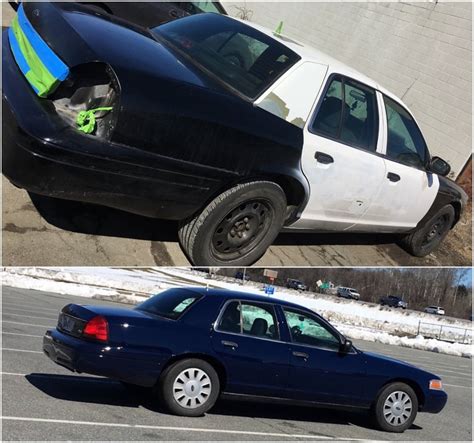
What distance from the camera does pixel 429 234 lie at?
373 inches

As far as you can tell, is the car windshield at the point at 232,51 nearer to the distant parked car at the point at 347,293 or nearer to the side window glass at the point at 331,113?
the side window glass at the point at 331,113

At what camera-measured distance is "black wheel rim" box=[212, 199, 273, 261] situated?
6062 millimetres

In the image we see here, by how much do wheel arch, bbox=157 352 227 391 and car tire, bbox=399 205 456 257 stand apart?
405 centimetres

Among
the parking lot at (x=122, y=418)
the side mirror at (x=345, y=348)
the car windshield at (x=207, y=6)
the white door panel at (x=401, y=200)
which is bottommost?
the parking lot at (x=122, y=418)

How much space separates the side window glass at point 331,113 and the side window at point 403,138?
994mm

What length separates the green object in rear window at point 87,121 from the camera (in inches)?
196

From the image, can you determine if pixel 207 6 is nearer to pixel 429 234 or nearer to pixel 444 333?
pixel 429 234

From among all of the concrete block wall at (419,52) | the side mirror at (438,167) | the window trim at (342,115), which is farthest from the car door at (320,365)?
the concrete block wall at (419,52)

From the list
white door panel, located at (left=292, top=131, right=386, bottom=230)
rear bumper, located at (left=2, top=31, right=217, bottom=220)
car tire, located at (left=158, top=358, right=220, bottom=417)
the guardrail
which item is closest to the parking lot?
car tire, located at (left=158, top=358, right=220, bottom=417)

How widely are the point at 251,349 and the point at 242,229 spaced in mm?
1120

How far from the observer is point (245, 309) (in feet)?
21.3

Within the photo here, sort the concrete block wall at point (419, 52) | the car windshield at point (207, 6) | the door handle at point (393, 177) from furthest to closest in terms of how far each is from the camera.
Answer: the concrete block wall at point (419, 52) < the car windshield at point (207, 6) < the door handle at point (393, 177)

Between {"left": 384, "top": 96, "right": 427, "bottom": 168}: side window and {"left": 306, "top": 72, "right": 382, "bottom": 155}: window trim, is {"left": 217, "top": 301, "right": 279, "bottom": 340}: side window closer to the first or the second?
{"left": 306, "top": 72, "right": 382, "bottom": 155}: window trim

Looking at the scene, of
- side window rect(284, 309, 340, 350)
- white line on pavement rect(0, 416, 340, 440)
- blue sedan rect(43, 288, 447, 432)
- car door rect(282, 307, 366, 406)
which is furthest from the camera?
side window rect(284, 309, 340, 350)
